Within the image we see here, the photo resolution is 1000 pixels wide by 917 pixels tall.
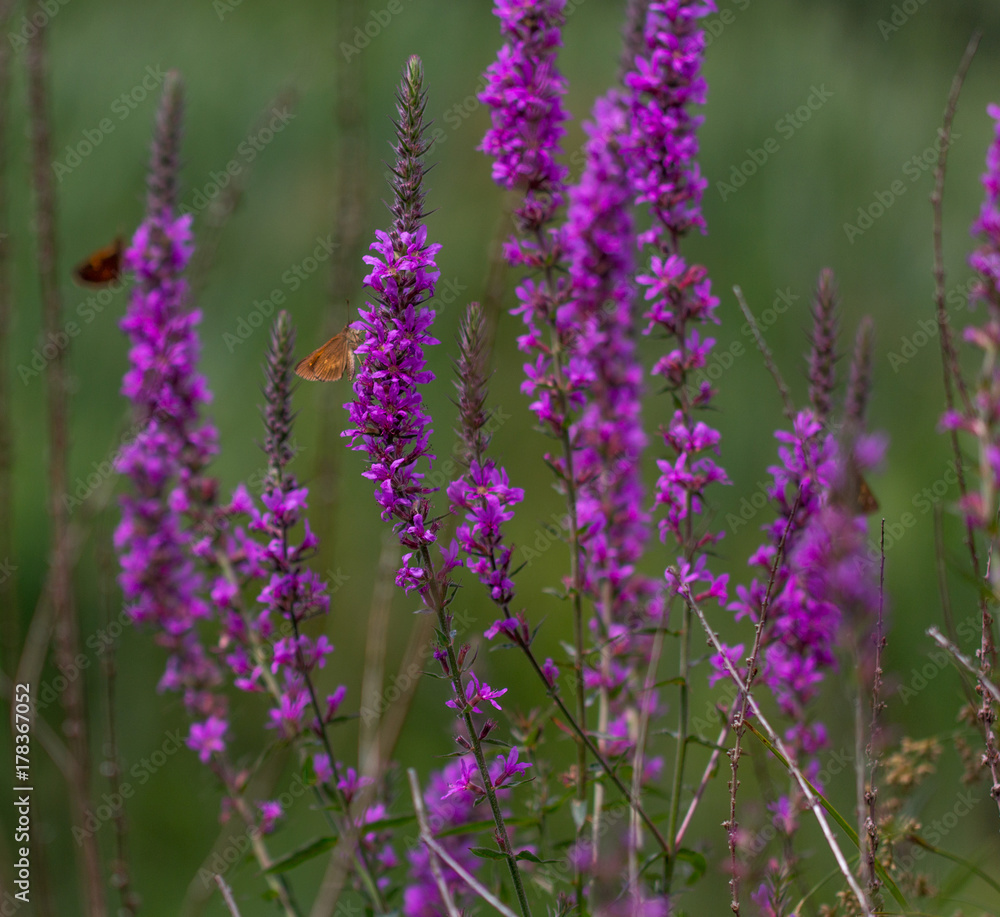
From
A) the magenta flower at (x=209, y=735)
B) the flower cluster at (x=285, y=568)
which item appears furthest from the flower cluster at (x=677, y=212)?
the magenta flower at (x=209, y=735)

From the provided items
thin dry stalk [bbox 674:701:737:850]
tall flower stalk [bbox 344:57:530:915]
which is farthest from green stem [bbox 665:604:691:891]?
tall flower stalk [bbox 344:57:530:915]

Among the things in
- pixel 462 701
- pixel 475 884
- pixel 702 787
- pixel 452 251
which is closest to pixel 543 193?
pixel 462 701

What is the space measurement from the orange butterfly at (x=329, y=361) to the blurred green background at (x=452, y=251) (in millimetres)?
2054

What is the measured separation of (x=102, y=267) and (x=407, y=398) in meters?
1.85

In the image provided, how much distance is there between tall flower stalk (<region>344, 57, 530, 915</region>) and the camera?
66.8 inches

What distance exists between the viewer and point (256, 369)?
509 centimetres

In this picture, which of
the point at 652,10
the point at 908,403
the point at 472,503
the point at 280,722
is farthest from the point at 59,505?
the point at 908,403

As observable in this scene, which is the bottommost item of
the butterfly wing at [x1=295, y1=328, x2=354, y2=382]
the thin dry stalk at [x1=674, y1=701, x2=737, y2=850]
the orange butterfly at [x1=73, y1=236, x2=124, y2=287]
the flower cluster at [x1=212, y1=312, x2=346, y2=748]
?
the thin dry stalk at [x1=674, y1=701, x2=737, y2=850]

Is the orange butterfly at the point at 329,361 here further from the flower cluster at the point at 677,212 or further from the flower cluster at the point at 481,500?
the flower cluster at the point at 677,212

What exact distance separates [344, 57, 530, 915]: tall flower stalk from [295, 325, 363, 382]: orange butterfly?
1.68 feet

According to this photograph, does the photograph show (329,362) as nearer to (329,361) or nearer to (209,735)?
(329,361)

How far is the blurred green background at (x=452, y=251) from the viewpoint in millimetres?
4516

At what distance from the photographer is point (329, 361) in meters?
2.30

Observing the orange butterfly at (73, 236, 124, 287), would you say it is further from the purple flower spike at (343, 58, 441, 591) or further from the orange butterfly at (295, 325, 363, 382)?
the purple flower spike at (343, 58, 441, 591)
